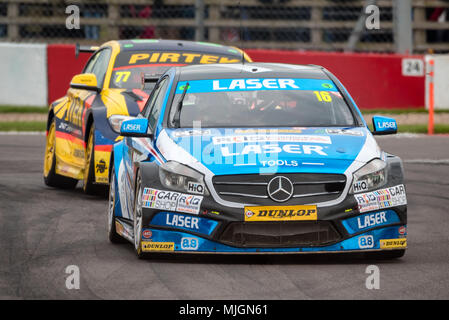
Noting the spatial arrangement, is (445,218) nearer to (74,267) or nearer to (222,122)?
(222,122)

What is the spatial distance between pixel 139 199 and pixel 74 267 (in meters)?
0.69

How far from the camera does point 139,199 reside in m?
7.83

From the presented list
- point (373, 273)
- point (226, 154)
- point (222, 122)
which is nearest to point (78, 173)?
point (222, 122)

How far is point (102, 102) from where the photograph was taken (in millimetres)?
11773

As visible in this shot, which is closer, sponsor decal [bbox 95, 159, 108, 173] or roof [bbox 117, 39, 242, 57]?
sponsor decal [bbox 95, 159, 108, 173]

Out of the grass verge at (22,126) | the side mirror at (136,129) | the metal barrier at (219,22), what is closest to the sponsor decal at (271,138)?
the side mirror at (136,129)

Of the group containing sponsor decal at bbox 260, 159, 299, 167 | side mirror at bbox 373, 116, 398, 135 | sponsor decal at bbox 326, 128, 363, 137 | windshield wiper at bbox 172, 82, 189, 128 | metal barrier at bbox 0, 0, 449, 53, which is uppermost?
metal barrier at bbox 0, 0, 449, 53

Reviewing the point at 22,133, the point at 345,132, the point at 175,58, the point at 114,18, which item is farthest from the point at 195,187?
the point at 114,18

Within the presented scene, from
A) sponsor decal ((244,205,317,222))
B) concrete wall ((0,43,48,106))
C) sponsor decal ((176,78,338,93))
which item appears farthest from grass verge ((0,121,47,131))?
sponsor decal ((244,205,317,222))

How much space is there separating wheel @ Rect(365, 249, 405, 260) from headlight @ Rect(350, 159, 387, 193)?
1.47 ft

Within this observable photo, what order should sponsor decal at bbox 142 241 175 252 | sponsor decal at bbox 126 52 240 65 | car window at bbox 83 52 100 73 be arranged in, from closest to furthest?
sponsor decal at bbox 142 241 175 252 → sponsor decal at bbox 126 52 240 65 → car window at bbox 83 52 100 73

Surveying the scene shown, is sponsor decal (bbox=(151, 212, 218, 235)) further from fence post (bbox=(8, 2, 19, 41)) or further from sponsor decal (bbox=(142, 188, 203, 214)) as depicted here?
fence post (bbox=(8, 2, 19, 41))

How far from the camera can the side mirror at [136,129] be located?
8445mm

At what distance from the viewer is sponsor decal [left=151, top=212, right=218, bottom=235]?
748cm
